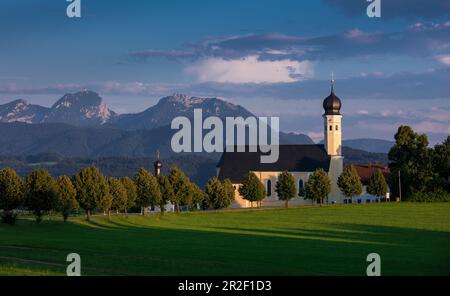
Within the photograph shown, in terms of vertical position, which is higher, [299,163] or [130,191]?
[299,163]

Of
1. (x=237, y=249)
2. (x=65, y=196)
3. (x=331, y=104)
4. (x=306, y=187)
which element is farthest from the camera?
(x=331, y=104)

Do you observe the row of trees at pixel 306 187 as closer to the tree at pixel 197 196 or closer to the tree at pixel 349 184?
the tree at pixel 349 184

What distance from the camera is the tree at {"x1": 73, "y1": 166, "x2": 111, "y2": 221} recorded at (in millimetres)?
74625

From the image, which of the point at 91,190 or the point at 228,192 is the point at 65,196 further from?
the point at 228,192

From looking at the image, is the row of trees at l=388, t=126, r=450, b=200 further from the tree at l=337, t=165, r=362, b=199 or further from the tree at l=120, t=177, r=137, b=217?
the tree at l=120, t=177, r=137, b=217

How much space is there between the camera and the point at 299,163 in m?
130

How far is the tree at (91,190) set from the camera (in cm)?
7462

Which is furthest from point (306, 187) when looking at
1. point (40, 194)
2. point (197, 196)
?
point (40, 194)

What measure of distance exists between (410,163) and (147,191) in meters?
41.2

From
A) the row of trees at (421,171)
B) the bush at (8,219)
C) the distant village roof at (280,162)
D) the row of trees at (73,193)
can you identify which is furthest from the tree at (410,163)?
the bush at (8,219)

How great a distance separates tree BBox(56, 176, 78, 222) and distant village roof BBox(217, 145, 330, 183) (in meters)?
57.8

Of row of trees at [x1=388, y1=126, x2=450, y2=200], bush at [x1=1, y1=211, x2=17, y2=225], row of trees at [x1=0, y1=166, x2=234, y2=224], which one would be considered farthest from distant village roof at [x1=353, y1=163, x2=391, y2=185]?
bush at [x1=1, y1=211, x2=17, y2=225]

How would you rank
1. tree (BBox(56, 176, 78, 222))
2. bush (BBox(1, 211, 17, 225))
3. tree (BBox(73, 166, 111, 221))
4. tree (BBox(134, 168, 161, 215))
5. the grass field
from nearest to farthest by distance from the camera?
the grass field
bush (BBox(1, 211, 17, 225))
tree (BBox(56, 176, 78, 222))
tree (BBox(73, 166, 111, 221))
tree (BBox(134, 168, 161, 215))
